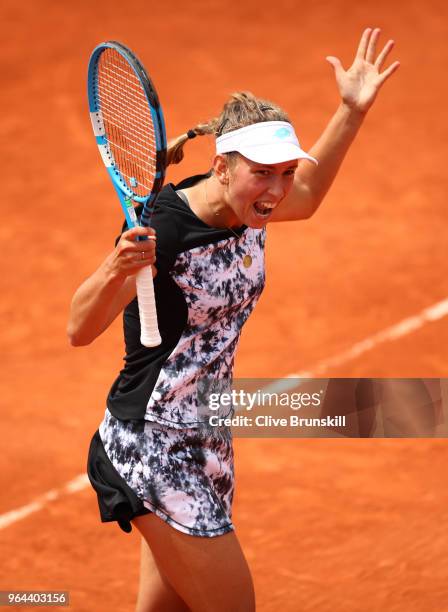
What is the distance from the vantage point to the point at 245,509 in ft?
19.3

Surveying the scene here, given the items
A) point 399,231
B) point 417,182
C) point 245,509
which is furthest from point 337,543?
point 417,182

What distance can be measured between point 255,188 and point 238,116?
0.90 feet

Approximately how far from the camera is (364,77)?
14.1 ft

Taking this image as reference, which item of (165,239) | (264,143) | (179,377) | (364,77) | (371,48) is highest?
(371,48)

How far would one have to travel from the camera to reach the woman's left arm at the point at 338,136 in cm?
424

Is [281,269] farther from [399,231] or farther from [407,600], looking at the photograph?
[407,600]

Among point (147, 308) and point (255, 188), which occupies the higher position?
point (255, 188)

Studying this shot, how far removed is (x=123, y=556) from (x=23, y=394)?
166 centimetres

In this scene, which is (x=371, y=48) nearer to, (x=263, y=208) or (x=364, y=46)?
(x=364, y=46)

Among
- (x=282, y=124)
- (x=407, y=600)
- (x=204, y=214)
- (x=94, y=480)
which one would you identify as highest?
(x=282, y=124)

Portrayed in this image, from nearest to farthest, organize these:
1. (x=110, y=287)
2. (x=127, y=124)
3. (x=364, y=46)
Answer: (x=110, y=287)
(x=127, y=124)
(x=364, y=46)

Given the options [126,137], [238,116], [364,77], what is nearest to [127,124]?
[126,137]

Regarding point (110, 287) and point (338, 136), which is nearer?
point (110, 287)

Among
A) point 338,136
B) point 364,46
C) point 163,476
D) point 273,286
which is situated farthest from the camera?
point 273,286
